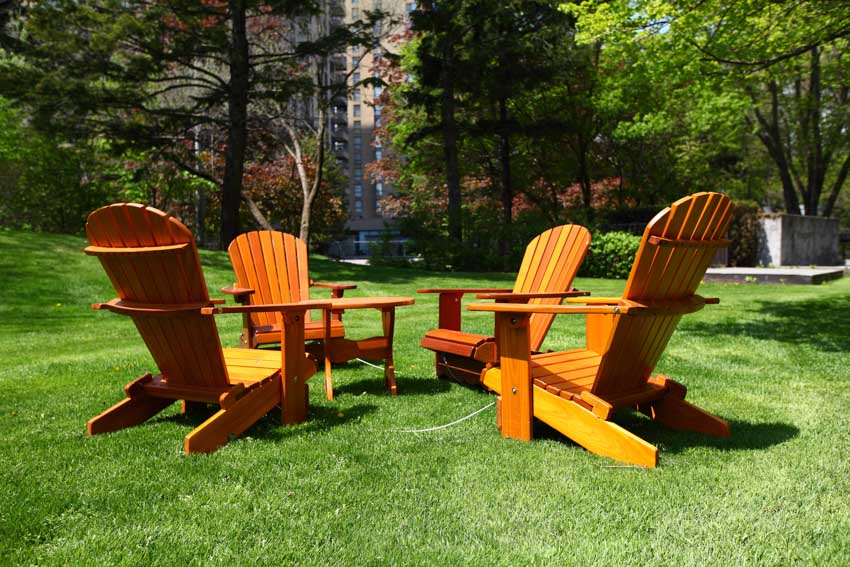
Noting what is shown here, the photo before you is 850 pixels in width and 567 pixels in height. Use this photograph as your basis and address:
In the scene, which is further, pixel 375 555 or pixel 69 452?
pixel 69 452

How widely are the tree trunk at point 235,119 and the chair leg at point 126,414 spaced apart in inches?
439

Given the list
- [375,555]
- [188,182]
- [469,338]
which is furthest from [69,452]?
[188,182]

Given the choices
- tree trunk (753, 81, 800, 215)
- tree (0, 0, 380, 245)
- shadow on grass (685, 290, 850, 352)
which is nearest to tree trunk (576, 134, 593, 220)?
tree trunk (753, 81, 800, 215)

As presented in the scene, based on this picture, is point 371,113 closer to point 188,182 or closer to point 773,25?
point 188,182

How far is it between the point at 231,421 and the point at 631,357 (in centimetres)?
206

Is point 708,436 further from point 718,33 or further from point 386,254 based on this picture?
point 386,254

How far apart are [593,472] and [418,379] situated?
226 centimetres

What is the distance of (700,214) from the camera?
2.87 metres

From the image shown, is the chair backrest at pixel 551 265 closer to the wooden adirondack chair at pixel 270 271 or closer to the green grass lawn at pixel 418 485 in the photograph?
the green grass lawn at pixel 418 485

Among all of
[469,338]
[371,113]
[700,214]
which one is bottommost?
[469,338]

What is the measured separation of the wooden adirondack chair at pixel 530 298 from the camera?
3.99m

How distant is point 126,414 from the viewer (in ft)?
11.0

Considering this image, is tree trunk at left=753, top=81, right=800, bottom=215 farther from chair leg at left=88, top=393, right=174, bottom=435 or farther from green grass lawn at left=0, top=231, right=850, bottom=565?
chair leg at left=88, top=393, right=174, bottom=435

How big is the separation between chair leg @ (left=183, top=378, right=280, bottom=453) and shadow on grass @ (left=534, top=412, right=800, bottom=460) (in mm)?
1512
